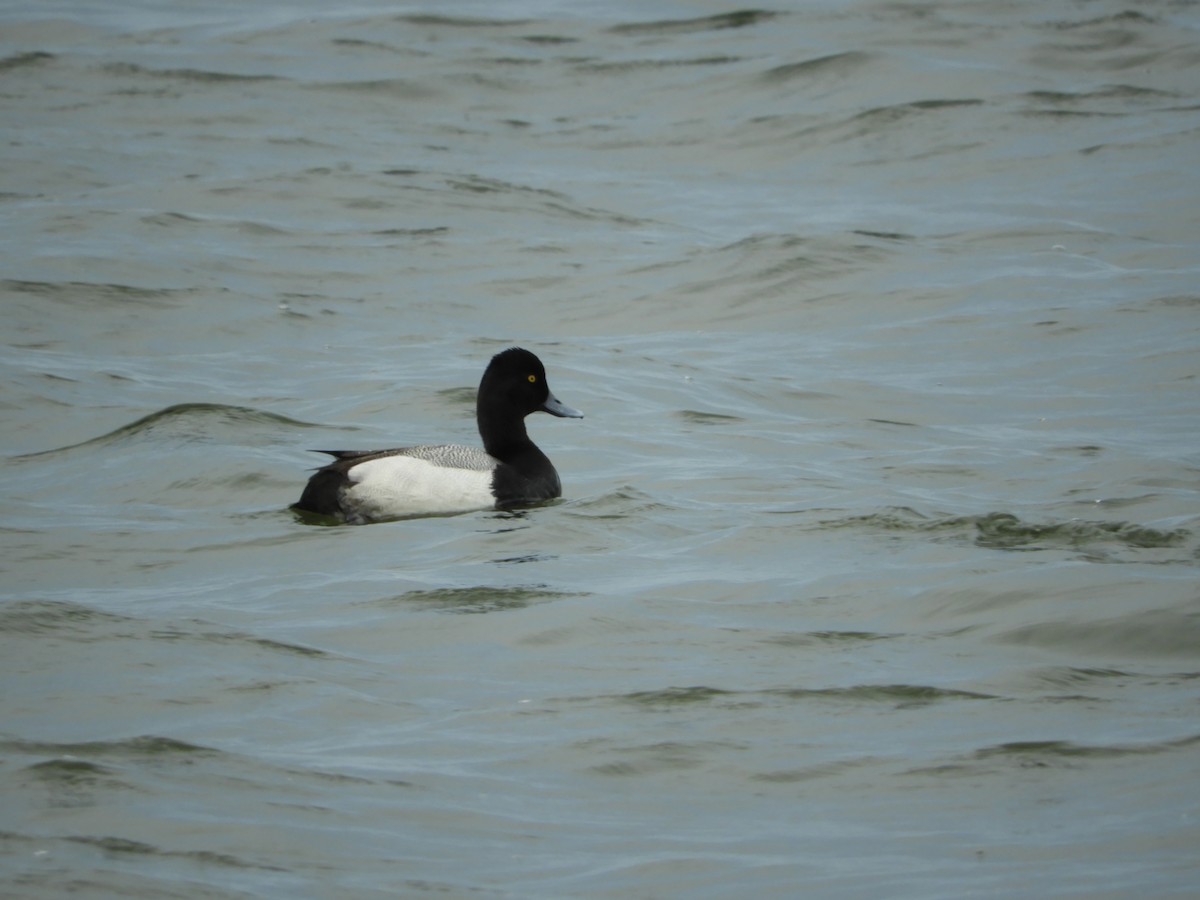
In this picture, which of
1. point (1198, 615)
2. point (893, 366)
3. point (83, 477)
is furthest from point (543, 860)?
point (893, 366)

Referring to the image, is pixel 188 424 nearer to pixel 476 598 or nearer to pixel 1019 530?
pixel 476 598

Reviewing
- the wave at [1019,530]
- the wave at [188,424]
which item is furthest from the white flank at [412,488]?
the wave at [1019,530]

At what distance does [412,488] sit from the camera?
9.38m

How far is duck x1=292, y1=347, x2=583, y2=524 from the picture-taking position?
9.22 m

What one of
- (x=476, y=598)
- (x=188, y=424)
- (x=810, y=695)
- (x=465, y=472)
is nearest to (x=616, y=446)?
(x=465, y=472)

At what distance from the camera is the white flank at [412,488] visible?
9.25 meters

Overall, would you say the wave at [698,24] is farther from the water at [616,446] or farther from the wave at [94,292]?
the wave at [94,292]

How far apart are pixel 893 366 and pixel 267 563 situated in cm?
601

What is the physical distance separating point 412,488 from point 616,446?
2.10 meters

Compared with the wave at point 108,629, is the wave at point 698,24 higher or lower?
higher

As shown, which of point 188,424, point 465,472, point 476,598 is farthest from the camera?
point 188,424

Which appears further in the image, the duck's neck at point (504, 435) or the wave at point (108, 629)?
the duck's neck at point (504, 435)

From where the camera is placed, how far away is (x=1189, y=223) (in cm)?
1577

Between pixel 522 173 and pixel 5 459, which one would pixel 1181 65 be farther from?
pixel 5 459
